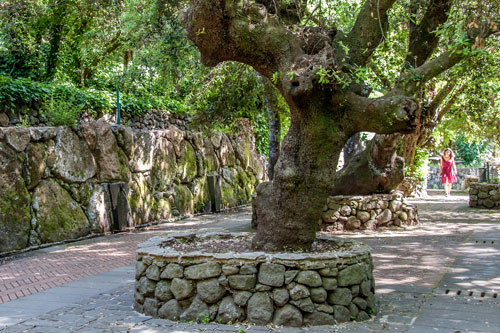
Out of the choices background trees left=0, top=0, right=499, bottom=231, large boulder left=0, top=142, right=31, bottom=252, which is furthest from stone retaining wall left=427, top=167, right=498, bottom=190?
large boulder left=0, top=142, right=31, bottom=252

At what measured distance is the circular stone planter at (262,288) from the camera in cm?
498

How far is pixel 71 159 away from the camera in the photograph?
10.9 metres

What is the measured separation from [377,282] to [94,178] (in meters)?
7.24

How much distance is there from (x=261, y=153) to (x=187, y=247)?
595 inches

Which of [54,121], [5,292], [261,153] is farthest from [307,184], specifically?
[261,153]

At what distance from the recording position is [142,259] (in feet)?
18.5

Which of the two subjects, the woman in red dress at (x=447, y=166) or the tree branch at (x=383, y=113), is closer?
the tree branch at (x=383, y=113)

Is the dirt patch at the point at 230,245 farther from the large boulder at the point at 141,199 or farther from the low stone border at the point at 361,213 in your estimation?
the large boulder at the point at 141,199

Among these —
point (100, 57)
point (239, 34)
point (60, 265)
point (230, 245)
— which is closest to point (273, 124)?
point (60, 265)

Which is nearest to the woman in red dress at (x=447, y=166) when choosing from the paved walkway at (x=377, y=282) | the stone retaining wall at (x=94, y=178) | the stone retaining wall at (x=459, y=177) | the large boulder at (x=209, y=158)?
the stone retaining wall at (x=459, y=177)

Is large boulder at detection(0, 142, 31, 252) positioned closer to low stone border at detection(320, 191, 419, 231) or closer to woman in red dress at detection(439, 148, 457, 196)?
low stone border at detection(320, 191, 419, 231)

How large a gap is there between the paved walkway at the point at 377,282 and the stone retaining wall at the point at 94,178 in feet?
1.81

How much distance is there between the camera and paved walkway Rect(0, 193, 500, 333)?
4.94m

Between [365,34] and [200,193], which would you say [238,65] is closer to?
[365,34]
